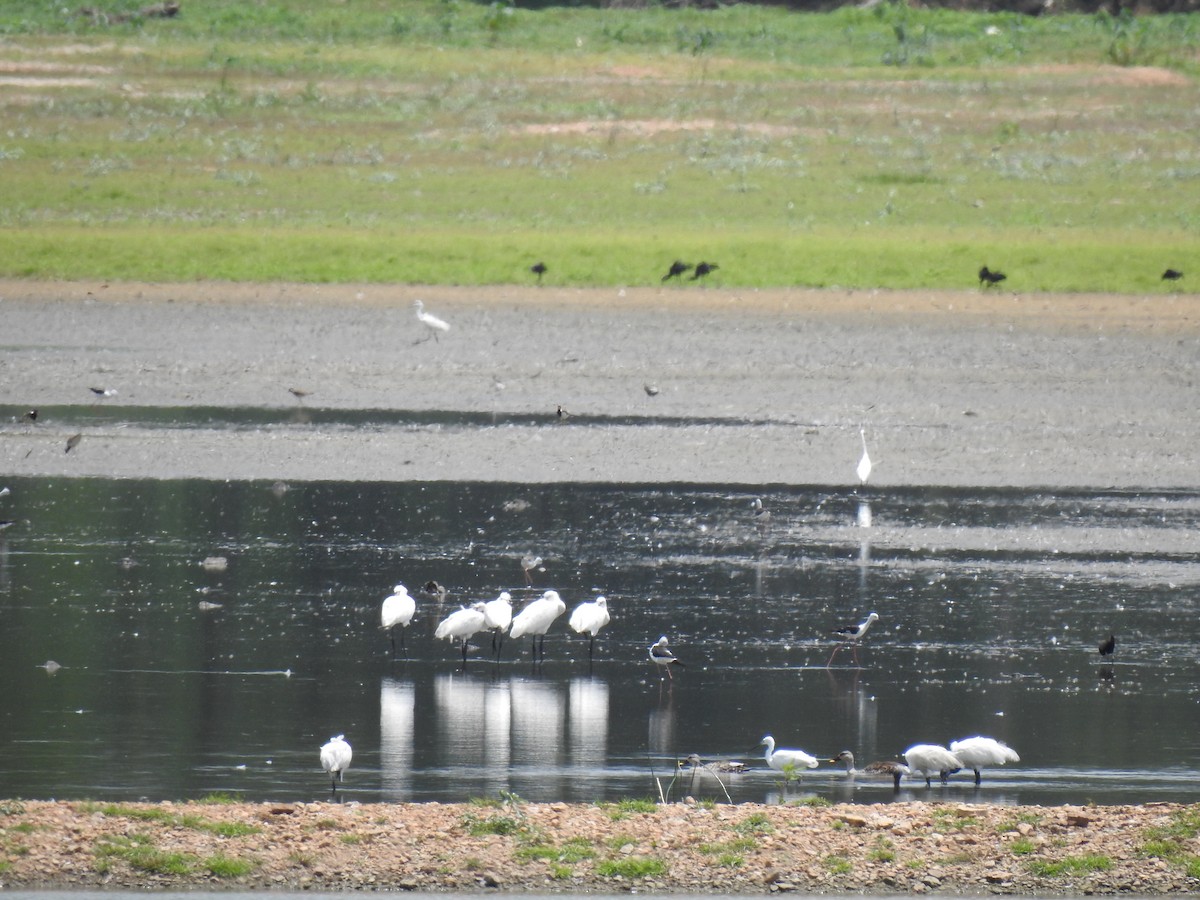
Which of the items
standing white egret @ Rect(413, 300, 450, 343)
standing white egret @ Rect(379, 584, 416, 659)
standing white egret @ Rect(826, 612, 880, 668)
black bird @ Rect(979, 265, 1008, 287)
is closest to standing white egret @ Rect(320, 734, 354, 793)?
standing white egret @ Rect(379, 584, 416, 659)

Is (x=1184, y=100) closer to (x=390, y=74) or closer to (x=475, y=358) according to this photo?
(x=390, y=74)

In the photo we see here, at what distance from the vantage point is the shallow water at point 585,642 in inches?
308

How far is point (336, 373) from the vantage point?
18922 mm

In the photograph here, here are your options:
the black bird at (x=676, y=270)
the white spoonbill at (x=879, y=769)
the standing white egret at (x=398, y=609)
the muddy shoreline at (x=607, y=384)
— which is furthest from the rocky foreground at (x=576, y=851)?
the black bird at (x=676, y=270)

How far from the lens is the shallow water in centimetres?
781

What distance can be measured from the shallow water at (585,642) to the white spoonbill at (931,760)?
0.14 meters

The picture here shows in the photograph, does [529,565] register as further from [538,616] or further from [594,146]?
[594,146]

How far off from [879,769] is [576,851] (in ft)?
6.19

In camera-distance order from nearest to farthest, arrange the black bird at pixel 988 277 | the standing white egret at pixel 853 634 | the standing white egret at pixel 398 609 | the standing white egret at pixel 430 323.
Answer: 1. the standing white egret at pixel 398 609
2. the standing white egret at pixel 853 634
3. the standing white egret at pixel 430 323
4. the black bird at pixel 988 277

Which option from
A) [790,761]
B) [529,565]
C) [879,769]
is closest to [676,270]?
[529,565]

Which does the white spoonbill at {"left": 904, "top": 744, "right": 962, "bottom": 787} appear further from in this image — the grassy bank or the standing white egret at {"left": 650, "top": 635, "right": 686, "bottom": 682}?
the grassy bank

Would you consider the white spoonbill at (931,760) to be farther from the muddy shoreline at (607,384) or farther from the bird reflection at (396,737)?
the muddy shoreline at (607,384)

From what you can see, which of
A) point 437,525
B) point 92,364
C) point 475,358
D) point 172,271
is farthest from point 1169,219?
point 437,525

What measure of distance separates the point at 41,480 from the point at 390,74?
79.9ft
